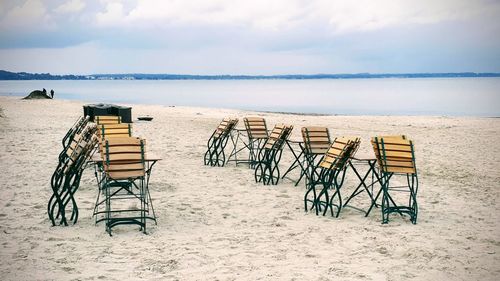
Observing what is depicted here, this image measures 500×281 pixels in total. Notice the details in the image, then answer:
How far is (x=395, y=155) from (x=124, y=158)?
350cm

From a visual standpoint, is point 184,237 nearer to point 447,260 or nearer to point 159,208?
point 159,208

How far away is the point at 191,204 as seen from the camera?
723 cm

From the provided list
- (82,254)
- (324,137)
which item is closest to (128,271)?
(82,254)

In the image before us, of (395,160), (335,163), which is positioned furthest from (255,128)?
(395,160)

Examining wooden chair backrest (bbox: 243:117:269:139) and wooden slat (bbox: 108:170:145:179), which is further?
wooden chair backrest (bbox: 243:117:269:139)

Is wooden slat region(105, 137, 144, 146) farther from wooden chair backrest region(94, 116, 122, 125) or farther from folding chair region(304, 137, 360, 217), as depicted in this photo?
wooden chair backrest region(94, 116, 122, 125)

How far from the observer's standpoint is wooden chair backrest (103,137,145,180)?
5.81m

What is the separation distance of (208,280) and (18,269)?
1782 mm

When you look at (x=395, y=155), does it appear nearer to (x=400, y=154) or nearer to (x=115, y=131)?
(x=400, y=154)

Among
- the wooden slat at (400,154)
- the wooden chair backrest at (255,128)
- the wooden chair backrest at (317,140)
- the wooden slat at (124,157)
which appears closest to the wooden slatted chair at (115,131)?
the wooden slat at (124,157)

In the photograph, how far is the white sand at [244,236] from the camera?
186 inches

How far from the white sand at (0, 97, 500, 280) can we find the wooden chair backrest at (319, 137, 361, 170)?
0.72 metres

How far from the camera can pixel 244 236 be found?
5.78 meters

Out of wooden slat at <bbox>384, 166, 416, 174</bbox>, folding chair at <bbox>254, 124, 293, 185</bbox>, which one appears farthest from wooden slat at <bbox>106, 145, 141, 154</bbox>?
wooden slat at <bbox>384, 166, 416, 174</bbox>
